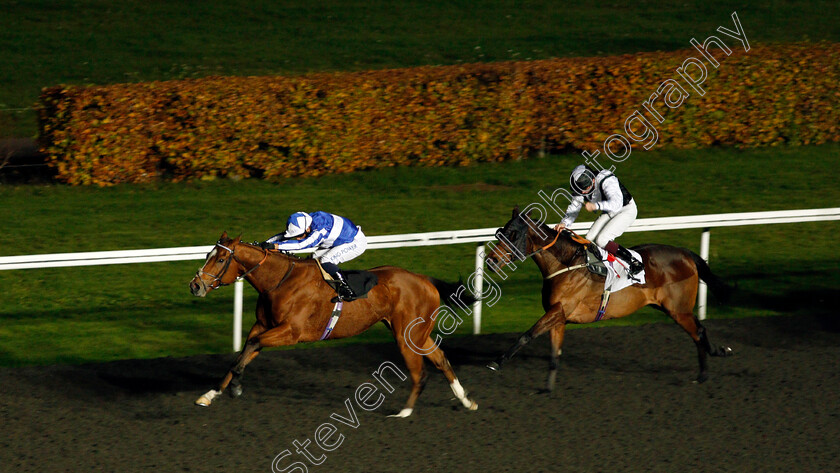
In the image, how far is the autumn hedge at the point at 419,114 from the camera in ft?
38.6

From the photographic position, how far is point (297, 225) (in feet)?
21.2

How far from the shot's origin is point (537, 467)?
219 inches

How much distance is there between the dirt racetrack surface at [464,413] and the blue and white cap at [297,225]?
100cm

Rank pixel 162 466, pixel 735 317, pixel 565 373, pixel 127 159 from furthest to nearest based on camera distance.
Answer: pixel 127 159, pixel 735 317, pixel 565 373, pixel 162 466

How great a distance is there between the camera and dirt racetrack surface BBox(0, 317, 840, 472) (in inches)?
222

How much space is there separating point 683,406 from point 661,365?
0.77 m

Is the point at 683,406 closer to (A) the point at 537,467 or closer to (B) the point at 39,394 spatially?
(A) the point at 537,467

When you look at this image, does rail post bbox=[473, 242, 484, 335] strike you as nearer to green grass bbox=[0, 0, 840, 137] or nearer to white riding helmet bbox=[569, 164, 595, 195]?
white riding helmet bbox=[569, 164, 595, 195]

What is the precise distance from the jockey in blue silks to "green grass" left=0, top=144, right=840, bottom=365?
1.29m

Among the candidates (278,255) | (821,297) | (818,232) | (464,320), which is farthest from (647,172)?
(278,255)

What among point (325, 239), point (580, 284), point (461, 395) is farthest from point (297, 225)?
point (580, 284)

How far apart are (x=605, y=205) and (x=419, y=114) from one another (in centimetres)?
566

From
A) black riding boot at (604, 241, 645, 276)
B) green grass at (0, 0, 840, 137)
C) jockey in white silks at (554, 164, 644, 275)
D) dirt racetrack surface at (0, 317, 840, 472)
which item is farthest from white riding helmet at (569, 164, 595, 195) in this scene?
green grass at (0, 0, 840, 137)

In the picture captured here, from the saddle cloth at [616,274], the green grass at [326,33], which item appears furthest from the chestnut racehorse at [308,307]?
the green grass at [326,33]
